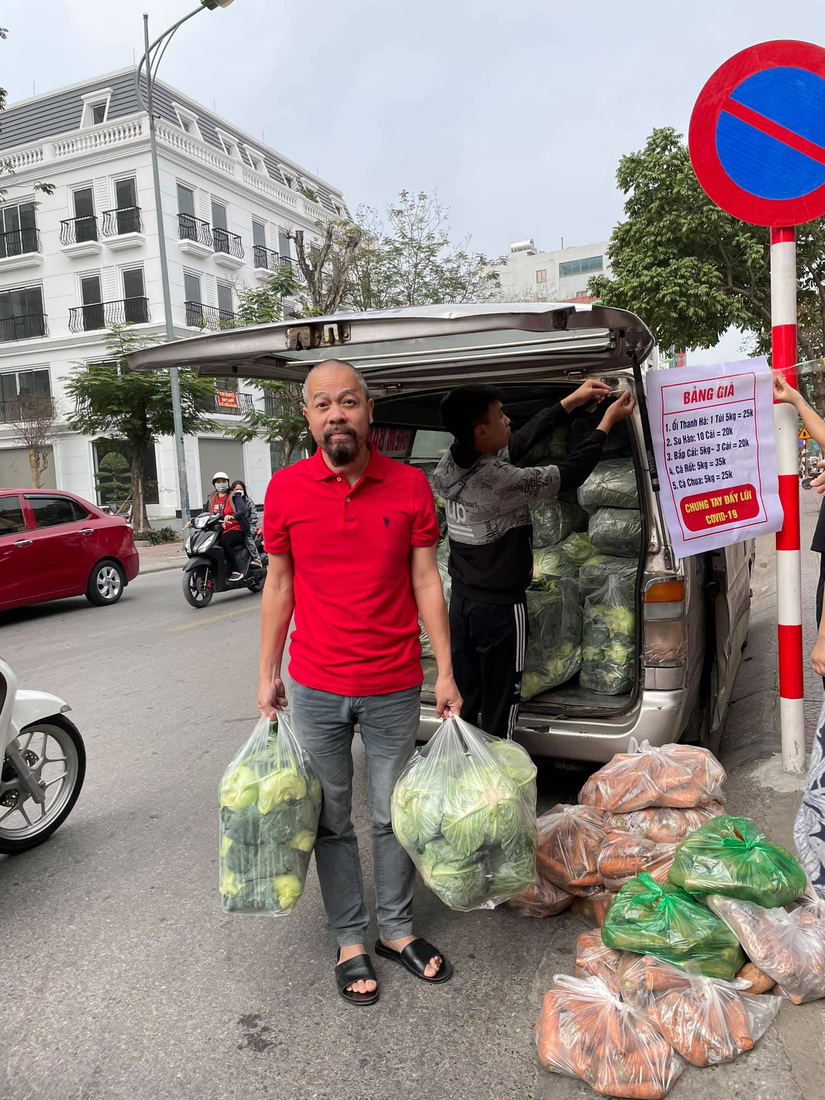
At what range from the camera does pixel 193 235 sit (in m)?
32.2

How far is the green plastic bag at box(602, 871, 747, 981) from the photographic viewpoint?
91.5 inches

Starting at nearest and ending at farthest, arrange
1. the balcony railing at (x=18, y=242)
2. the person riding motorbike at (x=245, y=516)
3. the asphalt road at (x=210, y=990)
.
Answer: the asphalt road at (x=210, y=990)
the person riding motorbike at (x=245, y=516)
the balcony railing at (x=18, y=242)

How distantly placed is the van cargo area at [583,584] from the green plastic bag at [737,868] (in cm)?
100

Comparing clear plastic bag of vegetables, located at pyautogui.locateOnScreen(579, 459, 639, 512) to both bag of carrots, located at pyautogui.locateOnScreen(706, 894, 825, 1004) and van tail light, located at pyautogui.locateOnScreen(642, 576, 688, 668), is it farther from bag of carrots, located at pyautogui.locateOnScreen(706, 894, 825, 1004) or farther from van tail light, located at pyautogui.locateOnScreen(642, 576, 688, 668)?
bag of carrots, located at pyautogui.locateOnScreen(706, 894, 825, 1004)

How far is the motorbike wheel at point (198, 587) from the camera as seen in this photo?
1054 centimetres

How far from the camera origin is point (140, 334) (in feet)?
99.1

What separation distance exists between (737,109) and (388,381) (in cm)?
183

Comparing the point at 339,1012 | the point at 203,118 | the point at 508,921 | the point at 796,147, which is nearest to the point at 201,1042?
the point at 339,1012

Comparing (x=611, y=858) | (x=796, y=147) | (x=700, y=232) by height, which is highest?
(x=700, y=232)

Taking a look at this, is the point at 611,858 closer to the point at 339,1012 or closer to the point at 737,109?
the point at 339,1012

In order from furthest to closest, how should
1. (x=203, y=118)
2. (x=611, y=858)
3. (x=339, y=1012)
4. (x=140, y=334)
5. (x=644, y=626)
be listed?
1. (x=203, y=118)
2. (x=140, y=334)
3. (x=644, y=626)
4. (x=611, y=858)
5. (x=339, y=1012)

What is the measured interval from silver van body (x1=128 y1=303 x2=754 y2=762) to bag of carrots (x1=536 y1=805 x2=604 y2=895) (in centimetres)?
50

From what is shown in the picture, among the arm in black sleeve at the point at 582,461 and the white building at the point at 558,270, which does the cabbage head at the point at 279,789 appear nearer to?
the arm in black sleeve at the point at 582,461

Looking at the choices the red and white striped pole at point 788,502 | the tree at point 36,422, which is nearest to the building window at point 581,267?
the tree at point 36,422
